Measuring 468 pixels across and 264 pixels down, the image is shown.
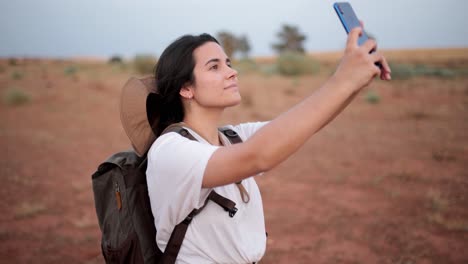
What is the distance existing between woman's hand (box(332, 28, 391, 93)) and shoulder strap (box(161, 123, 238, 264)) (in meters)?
0.67

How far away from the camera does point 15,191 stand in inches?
263

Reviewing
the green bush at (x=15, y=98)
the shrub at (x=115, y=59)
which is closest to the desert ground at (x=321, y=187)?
the green bush at (x=15, y=98)

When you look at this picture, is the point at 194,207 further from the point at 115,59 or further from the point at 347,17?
the point at 115,59

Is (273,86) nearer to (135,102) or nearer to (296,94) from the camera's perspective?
(296,94)

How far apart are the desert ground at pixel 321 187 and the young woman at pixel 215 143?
56.7 inches

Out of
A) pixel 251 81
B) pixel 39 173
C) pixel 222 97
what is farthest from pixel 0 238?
pixel 251 81

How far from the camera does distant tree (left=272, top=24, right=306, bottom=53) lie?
194ft

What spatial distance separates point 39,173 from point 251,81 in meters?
15.9

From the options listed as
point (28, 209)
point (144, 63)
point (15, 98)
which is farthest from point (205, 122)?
point (144, 63)

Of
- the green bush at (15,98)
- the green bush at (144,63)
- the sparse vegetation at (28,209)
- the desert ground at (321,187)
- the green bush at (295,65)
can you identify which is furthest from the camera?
the green bush at (295,65)

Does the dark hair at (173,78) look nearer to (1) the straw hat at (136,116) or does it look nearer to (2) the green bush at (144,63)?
(1) the straw hat at (136,116)

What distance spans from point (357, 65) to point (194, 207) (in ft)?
2.48

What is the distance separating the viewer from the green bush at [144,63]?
25344 mm

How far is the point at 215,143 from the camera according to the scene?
6.13ft
